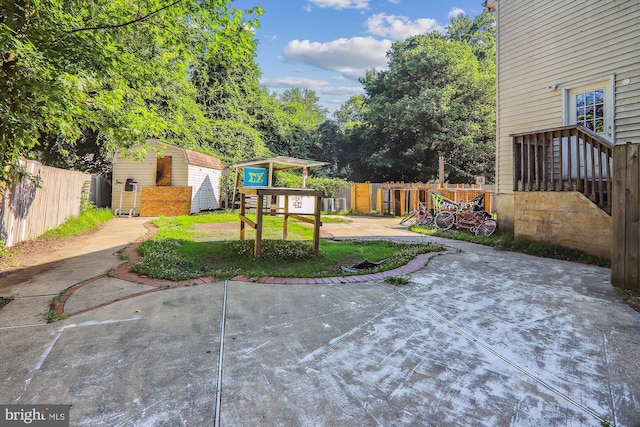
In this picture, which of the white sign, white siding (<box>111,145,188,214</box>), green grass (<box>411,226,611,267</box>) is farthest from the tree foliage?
green grass (<box>411,226,611,267</box>)

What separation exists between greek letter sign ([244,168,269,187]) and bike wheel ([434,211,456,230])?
682cm

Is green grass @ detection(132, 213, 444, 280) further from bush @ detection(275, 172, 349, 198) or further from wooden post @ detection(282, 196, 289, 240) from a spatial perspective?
bush @ detection(275, 172, 349, 198)

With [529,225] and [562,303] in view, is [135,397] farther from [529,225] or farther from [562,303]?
[529,225]

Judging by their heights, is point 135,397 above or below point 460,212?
below

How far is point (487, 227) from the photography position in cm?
827

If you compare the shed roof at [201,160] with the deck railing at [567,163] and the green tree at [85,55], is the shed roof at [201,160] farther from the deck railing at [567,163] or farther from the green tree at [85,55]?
the deck railing at [567,163]

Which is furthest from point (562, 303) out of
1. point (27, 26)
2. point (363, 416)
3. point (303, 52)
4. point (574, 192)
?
point (303, 52)

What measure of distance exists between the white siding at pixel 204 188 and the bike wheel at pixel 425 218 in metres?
8.98

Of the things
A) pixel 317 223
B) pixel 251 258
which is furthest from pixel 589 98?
pixel 251 258

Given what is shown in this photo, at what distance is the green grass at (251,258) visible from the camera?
158 inches

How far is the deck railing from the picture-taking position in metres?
4.98

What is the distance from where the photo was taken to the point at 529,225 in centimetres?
605

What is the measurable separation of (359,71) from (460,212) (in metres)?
21.4

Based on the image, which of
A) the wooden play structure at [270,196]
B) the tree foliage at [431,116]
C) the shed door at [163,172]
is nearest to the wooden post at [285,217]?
the wooden play structure at [270,196]
